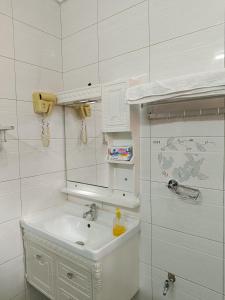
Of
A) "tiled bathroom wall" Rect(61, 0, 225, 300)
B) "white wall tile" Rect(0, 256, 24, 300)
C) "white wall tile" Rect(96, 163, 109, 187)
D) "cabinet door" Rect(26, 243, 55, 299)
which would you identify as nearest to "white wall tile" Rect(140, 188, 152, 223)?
"tiled bathroom wall" Rect(61, 0, 225, 300)

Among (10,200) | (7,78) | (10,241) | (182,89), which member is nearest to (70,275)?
(10,241)

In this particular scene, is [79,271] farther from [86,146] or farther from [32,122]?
[32,122]

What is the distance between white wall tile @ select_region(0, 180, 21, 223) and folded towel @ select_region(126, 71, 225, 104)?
3.37 ft

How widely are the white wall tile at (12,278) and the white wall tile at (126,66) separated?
151 centimetres

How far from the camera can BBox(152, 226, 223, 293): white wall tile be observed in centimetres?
112

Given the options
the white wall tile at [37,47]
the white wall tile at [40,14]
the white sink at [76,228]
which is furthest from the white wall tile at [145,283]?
the white wall tile at [40,14]

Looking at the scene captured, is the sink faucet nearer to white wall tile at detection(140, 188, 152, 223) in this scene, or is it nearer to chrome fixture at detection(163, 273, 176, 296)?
white wall tile at detection(140, 188, 152, 223)

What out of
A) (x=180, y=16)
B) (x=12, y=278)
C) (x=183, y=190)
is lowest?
(x=12, y=278)

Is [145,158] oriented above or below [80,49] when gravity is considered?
below

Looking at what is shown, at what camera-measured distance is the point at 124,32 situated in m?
1.39

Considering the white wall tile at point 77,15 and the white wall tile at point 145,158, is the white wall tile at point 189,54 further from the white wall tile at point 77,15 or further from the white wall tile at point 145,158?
the white wall tile at point 77,15

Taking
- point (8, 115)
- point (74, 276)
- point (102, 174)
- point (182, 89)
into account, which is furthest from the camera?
point (102, 174)

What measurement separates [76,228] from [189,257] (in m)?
0.84

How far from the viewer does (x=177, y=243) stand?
1.25 metres
